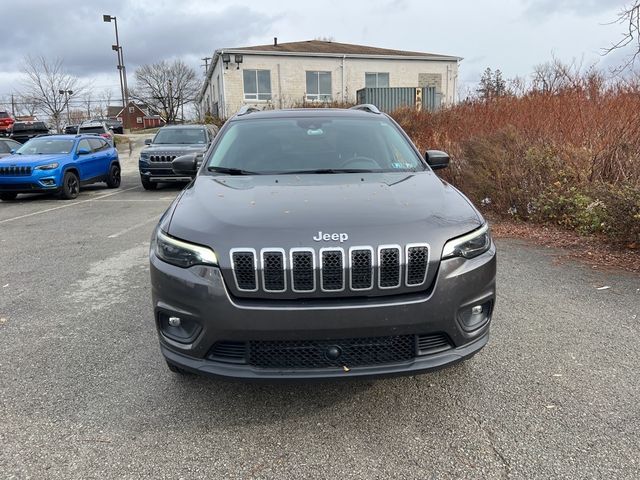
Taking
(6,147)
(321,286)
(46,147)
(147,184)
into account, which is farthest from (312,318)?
(6,147)

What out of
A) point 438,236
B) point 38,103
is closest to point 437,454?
point 438,236

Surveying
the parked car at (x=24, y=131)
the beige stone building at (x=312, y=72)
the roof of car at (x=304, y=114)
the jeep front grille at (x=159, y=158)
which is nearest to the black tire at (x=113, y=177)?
the jeep front grille at (x=159, y=158)

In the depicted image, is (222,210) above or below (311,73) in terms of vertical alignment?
below

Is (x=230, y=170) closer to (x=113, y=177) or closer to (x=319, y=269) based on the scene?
(x=319, y=269)

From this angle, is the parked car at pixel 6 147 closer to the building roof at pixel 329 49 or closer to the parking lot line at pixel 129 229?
the parking lot line at pixel 129 229

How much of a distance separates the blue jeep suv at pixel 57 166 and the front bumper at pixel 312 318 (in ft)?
36.6

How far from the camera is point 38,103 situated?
4266 centimetres

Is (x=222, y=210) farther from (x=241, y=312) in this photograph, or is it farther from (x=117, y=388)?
(x=117, y=388)

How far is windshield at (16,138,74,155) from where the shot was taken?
42.6 feet

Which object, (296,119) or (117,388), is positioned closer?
(117,388)

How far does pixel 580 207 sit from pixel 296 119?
4.74 meters

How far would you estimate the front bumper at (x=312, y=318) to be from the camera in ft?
7.74

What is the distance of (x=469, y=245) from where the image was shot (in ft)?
8.62

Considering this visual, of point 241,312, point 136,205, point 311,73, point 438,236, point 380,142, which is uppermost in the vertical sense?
point 311,73
